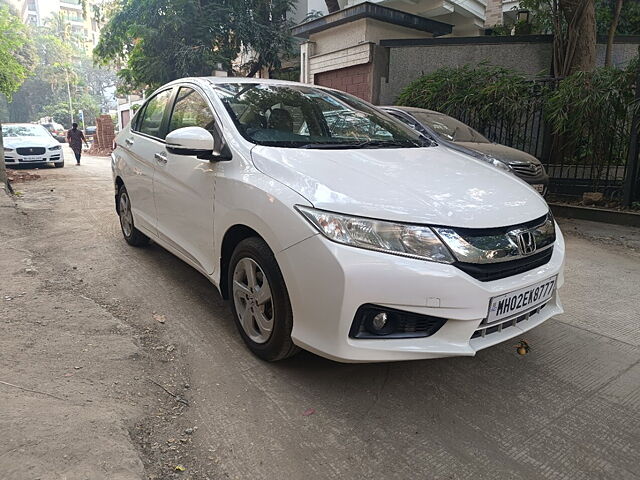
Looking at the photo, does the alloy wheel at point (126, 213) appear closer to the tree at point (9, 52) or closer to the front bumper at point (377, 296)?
the front bumper at point (377, 296)

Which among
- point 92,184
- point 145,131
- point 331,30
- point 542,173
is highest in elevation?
point 331,30

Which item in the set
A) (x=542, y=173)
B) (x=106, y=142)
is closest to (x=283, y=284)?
(x=542, y=173)

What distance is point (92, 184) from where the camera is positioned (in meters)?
10.5

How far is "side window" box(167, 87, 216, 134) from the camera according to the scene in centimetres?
330

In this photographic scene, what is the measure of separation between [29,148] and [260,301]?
13.4 m

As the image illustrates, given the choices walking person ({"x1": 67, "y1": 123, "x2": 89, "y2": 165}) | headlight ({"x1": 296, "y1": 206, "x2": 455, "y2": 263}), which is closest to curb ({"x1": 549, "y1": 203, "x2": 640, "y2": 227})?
headlight ({"x1": 296, "y1": 206, "x2": 455, "y2": 263})

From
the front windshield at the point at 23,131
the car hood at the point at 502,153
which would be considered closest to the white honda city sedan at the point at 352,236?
the car hood at the point at 502,153

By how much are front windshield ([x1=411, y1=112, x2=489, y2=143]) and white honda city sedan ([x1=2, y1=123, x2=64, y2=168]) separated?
35.9 feet

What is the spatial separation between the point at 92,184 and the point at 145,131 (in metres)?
6.83

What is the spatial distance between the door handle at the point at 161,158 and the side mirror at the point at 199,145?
0.73 meters

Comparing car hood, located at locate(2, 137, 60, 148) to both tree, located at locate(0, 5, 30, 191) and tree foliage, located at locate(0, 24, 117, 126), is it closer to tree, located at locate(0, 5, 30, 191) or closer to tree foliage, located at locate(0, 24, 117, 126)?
tree, located at locate(0, 5, 30, 191)

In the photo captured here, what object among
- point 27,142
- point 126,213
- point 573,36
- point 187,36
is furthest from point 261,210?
point 27,142

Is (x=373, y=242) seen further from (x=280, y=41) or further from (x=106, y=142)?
(x=106, y=142)

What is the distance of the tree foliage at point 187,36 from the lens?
12031mm
